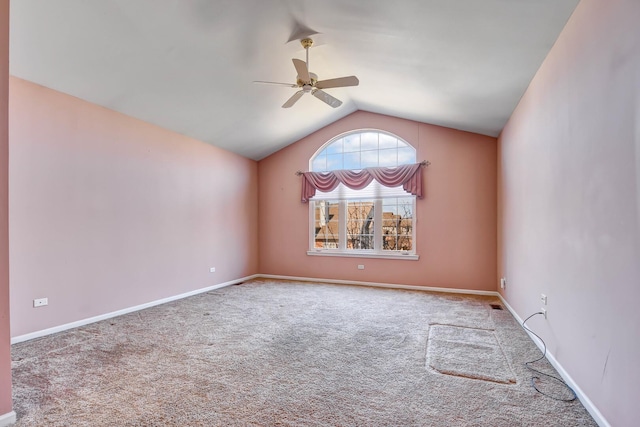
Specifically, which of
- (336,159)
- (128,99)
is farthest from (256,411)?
(336,159)

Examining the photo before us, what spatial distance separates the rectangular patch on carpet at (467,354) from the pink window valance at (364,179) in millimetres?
2687

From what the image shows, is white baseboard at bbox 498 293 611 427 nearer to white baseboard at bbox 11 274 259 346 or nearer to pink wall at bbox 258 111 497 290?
pink wall at bbox 258 111 497 290

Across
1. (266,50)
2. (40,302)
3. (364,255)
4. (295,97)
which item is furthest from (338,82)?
(40,302)

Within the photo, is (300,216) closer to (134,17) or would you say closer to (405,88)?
(405,88)

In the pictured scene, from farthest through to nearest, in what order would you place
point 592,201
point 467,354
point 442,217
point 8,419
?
point 442,217, point 467,354, point 592,201, point 8,419

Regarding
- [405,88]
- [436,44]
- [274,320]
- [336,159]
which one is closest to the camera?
[436,44]

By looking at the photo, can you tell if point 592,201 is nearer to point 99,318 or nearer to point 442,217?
point 442,217

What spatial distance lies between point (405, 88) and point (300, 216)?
3.19 m

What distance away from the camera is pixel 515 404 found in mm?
1984

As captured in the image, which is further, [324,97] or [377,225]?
[377,225]

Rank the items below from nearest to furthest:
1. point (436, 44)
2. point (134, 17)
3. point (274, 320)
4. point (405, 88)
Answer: point (134, 17) < point (436, 44) < point (274, 320) < point (405, 88)

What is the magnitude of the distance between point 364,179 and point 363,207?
22.2 inches

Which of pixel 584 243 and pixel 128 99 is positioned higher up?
pixel 128 99

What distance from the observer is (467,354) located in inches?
108
